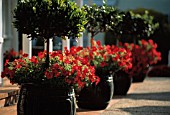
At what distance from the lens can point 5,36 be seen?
11453 mm

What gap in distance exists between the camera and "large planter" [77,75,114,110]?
321 inches

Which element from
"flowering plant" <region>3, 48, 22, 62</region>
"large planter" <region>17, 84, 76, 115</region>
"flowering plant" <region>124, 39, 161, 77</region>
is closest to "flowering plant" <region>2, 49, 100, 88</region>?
"large planter" <region>17, 84, 76, 115</region>

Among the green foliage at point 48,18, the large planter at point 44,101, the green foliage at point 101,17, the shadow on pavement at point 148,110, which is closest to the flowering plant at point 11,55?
the green foliage at point 101,17

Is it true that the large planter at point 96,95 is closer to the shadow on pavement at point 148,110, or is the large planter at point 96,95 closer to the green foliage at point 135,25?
the shadow on pavement at point 148,110

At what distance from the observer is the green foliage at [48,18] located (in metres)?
5.75

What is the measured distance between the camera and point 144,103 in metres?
9.18

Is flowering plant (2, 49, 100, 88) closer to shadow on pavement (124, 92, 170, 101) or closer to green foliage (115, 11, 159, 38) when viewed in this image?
shadow on pavement (124, 92, 170, 101)

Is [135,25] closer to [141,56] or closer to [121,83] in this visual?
[141,56]

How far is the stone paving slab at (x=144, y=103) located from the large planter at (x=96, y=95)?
0.68 ft

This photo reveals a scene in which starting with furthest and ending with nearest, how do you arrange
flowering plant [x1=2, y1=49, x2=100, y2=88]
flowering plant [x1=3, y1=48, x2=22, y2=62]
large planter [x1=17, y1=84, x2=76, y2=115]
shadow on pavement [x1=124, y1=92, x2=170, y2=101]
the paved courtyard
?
1. flowering plant [x1=3, y1=48, x2=22, y2=62]
2. shadow on pavement [x1=124, y1=92, x2=170, y2=101]
3. the paved courtyard
4. flowering plant [x1=2, y1=49, x2=100, y2=88]
5. large planter [x1=17, y1=84, x2=76, y2=115]

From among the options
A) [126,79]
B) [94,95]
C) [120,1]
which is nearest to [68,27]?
[94,95]

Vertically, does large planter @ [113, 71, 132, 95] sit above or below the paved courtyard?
above

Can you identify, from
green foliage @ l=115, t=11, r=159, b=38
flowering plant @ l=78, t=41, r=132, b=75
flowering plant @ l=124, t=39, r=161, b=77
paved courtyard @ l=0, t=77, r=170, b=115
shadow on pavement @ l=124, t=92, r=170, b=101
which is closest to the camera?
paved courtyard @ l=0, t=77, r=170, b=115

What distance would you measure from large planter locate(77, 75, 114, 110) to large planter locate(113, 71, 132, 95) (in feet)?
6.89
